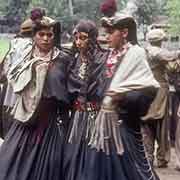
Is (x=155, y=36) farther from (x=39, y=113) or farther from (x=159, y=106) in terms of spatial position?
(x=39, y=113)

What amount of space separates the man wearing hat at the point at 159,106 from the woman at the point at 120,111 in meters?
2.70

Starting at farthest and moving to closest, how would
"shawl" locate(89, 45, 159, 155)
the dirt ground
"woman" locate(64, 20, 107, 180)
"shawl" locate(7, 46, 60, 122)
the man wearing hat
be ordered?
the man wearing hat, the dirt ground, "shawl" locate(7, 46, 60, 122), "woman" locate(64, 20, 107, 180), "shawl" locate(89, 45, 159, 155)

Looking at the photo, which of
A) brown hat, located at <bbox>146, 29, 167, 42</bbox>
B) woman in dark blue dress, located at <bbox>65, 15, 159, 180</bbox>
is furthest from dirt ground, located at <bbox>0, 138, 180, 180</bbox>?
woman in dark blue dress, located at <bbox>65, 15, 159, 180</bbox>

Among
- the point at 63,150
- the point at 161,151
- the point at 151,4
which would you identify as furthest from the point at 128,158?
the point at 151,4

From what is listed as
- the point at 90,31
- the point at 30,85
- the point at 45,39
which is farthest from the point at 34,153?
the point at 90,31

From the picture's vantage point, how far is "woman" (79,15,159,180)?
203 inches

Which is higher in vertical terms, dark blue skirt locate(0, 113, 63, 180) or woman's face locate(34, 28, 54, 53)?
woman's face locate(34, 28, 54, 53)

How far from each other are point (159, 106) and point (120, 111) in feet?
10.1

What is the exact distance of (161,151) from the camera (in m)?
8.43

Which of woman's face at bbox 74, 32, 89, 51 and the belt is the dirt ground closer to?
the belt

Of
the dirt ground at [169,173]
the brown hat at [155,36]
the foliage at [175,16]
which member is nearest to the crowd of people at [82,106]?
the dirt ground at [169,173]

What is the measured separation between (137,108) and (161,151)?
330cm

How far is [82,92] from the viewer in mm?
5457

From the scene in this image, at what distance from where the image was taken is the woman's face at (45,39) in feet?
18.6
